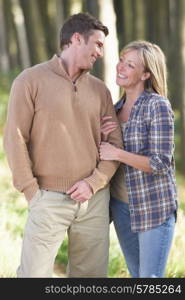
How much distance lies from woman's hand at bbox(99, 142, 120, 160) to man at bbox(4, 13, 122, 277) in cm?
5

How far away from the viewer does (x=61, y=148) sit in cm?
400

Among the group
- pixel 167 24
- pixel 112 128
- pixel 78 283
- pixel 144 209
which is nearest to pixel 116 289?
pixel 78 283

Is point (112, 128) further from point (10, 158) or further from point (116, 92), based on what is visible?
point (116, 92)

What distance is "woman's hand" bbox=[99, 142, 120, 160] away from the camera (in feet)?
13.4

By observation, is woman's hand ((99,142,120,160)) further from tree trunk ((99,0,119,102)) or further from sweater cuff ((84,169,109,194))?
tree trunk ((99,0,119,102))

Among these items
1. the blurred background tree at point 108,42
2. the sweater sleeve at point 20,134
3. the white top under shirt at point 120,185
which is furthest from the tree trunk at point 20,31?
the sweater sleeve at point 20,134

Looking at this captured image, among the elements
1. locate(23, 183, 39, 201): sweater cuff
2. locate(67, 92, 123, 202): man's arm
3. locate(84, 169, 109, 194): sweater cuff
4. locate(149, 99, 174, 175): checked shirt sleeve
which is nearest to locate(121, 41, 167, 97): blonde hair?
locate(149, 99, 174, 175): checked shirt sleeve

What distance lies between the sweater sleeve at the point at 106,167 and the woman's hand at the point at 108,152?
0.05 meters

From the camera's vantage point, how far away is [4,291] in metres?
4.20

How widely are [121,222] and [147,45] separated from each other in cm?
131

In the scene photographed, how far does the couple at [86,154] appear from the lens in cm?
396

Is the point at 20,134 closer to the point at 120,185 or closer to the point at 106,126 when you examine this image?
the point at 106,126

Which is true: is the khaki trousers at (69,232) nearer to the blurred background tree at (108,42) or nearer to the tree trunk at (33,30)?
the blurred background tree at (108,42)

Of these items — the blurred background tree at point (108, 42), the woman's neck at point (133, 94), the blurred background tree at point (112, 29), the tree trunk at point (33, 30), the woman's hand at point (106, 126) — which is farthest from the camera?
the tree trunk at point (33, 30)
